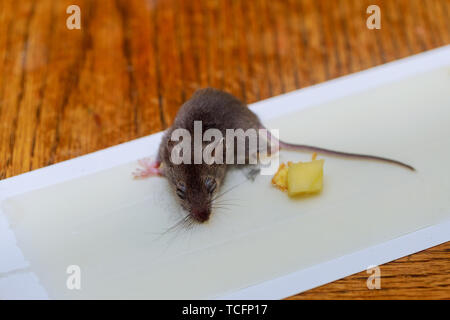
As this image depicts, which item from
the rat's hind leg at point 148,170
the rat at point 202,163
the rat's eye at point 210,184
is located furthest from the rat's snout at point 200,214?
the rat's hind leg at point 148,170

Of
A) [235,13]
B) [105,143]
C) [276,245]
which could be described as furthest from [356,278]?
[235,13]

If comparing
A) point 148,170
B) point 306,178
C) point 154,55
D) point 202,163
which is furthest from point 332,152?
point 154,55

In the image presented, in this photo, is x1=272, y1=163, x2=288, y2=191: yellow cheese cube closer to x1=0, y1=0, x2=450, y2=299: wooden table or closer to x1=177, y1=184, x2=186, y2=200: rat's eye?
x1=177, y1=184, x2=186, y2=200: rat's eye

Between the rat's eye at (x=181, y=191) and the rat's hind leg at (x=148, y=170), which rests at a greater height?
the rat's hind leg at (x=148, y=170)

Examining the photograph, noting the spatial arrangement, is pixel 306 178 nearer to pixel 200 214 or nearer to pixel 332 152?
pixel 332 152

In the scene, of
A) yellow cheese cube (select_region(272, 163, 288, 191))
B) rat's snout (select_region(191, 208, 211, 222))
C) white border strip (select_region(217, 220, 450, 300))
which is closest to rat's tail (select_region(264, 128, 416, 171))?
yellow cheese cube (select_region(272, 163, 288, 191))

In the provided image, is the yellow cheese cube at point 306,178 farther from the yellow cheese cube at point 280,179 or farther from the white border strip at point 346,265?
the white border strip at point 346,265
